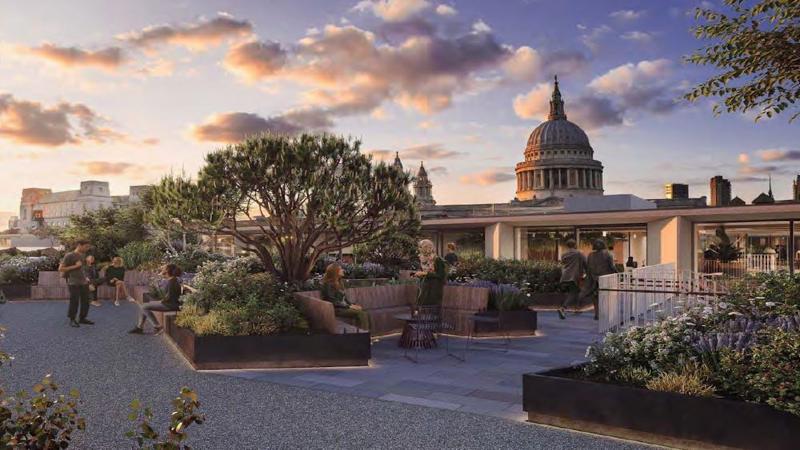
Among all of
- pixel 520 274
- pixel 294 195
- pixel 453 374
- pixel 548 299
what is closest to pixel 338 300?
pixel 453 374

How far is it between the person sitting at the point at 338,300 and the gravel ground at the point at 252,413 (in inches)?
101

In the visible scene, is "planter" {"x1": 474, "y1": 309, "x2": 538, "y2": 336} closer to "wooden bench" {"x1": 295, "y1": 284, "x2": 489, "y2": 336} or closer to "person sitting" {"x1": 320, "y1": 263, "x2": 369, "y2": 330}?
"wooden bench" {"x1": 295, "y1": 284, "x2": 489, "y2": 336}

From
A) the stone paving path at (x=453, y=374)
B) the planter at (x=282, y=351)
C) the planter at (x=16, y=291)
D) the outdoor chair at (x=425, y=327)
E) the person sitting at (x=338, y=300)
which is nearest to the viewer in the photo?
the stone paving path at (x=453, y=374)

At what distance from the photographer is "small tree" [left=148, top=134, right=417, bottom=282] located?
44.5ft

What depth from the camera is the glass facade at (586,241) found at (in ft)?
79.0

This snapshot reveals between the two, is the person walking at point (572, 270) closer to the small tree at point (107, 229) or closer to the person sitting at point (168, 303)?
the person sitting at point (168, 303)

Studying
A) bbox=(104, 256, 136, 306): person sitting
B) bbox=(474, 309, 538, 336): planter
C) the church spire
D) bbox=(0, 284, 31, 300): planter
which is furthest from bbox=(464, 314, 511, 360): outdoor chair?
the church spire

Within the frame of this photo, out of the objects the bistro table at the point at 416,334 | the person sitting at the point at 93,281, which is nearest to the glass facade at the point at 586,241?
the bistro table at the point at 416,334

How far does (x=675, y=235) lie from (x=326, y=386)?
18.0 m

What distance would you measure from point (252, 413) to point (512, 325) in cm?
654

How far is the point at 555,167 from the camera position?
104688mm

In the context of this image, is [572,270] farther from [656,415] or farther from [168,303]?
[656,415]

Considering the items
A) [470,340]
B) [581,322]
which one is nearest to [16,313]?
[470,340]

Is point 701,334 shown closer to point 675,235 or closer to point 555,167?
point 675,235
